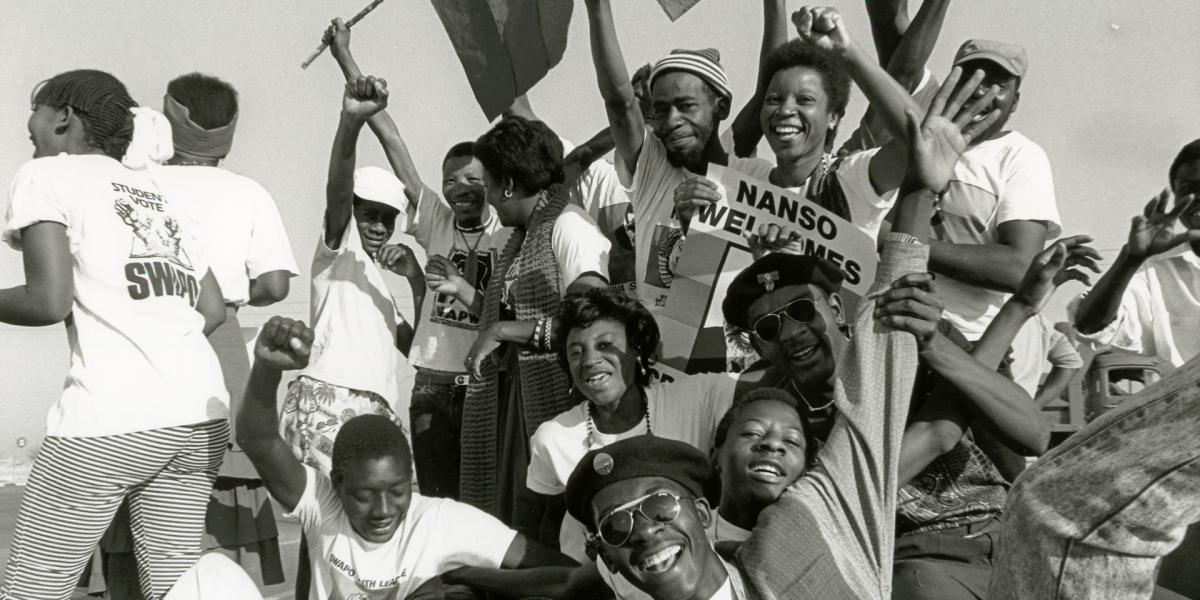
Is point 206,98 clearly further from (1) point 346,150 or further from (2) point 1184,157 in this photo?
(2) point 1184,157

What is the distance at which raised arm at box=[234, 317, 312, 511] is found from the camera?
127 inches

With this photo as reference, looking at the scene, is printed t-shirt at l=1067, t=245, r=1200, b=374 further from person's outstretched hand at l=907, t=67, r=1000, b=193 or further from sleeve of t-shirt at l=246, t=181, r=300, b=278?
sleeve of t-shirt at l=246, t=181, r=300, b=278

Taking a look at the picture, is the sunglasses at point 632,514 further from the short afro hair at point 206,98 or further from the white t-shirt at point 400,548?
the short afro hair at point 206,98

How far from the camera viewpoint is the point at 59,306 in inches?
136

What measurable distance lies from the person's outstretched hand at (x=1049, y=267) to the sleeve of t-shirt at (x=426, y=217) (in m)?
2.51

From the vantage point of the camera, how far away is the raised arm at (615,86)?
4.43 meters

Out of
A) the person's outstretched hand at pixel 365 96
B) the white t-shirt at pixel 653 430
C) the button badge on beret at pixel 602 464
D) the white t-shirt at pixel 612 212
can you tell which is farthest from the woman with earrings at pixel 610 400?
the person's outstretched hand at pixel 365 96

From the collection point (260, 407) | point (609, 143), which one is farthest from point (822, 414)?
point (609, 143)

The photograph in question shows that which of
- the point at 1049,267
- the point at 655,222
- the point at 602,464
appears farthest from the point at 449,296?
the point at 1049,267

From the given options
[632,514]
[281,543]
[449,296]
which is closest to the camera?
[632,514]

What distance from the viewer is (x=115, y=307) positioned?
3.58 meters

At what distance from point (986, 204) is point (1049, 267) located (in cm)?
59

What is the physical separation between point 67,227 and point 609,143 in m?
2.15

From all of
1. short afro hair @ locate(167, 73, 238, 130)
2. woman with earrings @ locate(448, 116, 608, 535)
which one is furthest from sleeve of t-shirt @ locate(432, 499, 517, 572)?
short afro hair @ locate(167, 73, 238, 130)
